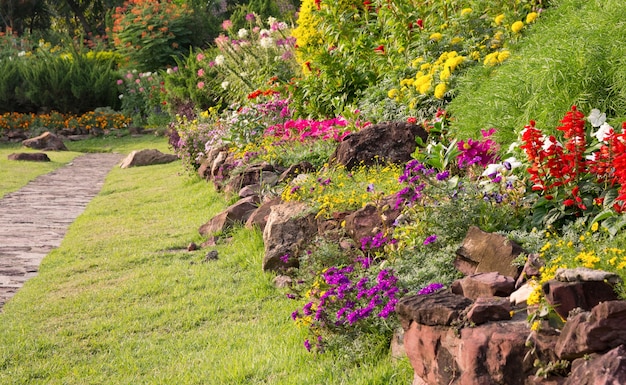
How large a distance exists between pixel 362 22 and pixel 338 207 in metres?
4.76

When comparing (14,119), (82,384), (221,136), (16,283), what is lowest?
(14,119)

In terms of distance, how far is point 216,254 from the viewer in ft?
21.9

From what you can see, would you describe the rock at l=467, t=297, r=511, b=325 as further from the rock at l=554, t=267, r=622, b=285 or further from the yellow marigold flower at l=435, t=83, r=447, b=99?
the yellow marigold flower at l=435, t=83, r=447, b=99

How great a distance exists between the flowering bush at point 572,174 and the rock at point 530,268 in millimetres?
565

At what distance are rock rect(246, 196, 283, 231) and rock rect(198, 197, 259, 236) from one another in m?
0.32

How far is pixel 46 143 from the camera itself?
736 inches

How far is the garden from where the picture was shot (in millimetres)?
3943

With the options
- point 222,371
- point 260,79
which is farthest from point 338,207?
point 260,79

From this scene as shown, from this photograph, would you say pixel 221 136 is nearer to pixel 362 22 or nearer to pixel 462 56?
pixel 362 22

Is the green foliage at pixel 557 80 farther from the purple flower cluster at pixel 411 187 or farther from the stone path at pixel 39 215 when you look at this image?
the stone path at pixel 39 215

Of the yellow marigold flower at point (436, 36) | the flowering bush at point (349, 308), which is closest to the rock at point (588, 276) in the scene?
the flowering bush at point (349, 308)

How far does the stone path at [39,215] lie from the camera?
7.11 m

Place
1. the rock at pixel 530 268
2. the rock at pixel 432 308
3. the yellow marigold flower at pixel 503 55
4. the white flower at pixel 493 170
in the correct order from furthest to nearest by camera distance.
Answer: the yellow marigold flower at pixel 503 55 < the white flower at pixel 493 170 < the rock at pixel 530 268 < the rock at pixel 432 308

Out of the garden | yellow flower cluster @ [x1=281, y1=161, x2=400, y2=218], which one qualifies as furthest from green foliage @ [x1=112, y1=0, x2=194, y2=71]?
yellow flower cluster @ [x1=281, y1=161, x2=400, y2=218]
